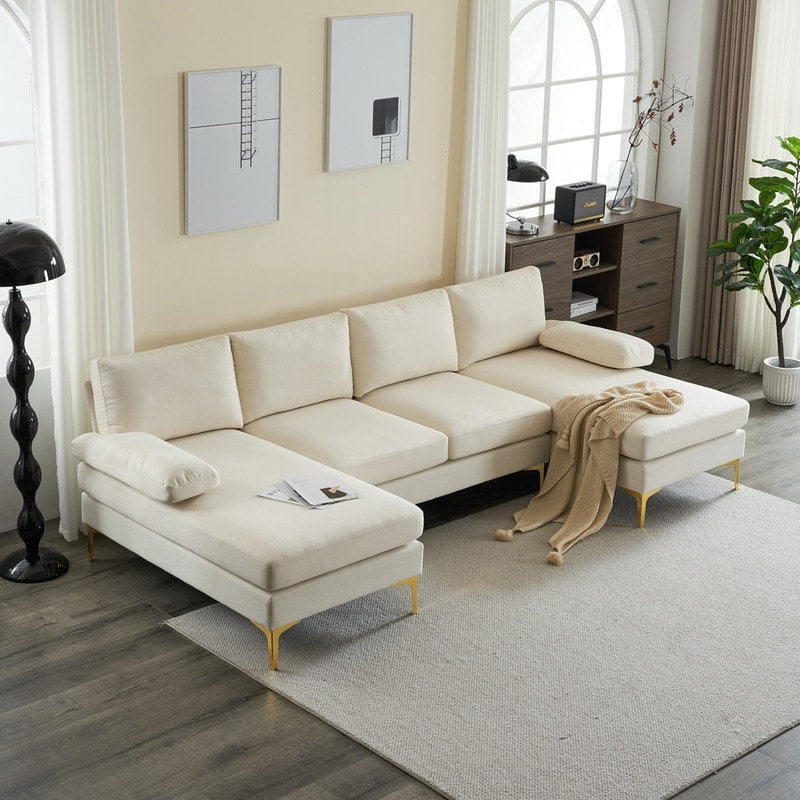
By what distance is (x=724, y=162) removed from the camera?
7.09 meters

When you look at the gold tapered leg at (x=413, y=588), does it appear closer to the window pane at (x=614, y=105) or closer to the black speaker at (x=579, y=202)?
the black speaker at (x=579, y=202)

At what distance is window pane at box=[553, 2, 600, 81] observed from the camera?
6629mm

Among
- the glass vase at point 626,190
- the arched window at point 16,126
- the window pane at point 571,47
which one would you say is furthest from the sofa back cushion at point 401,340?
the window pane at point 571,47

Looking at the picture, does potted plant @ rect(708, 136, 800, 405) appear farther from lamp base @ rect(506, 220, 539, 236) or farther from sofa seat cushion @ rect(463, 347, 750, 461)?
sofa seat cushion @ rect(463, 347, 750, 461)

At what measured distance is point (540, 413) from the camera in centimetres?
546

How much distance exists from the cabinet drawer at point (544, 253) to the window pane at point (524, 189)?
1.44 feet

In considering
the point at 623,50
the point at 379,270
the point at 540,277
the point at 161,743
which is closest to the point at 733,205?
the point at 623,50

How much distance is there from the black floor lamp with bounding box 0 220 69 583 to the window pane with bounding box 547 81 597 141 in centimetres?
330

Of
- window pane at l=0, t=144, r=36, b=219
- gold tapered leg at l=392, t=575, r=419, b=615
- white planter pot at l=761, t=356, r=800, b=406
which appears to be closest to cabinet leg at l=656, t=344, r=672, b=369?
white planter pot at l=761, t=356, r=800, b=406

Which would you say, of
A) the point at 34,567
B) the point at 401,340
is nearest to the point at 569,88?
the point at 401,340

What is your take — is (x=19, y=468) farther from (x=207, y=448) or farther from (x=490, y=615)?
(x=490, y=615)

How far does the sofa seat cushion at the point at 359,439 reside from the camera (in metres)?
4.89

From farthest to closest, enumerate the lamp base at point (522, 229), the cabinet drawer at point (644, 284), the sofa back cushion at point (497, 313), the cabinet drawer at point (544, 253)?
the cabinet drawer at point (644, 284) → the lamp base at point (522, 229) → the cabinet drawer at point (544, 253) → the sofa back cushion at point (497, 313)

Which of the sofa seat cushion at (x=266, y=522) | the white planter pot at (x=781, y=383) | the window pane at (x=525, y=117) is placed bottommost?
the white planter pot at (x=781, y=383)
